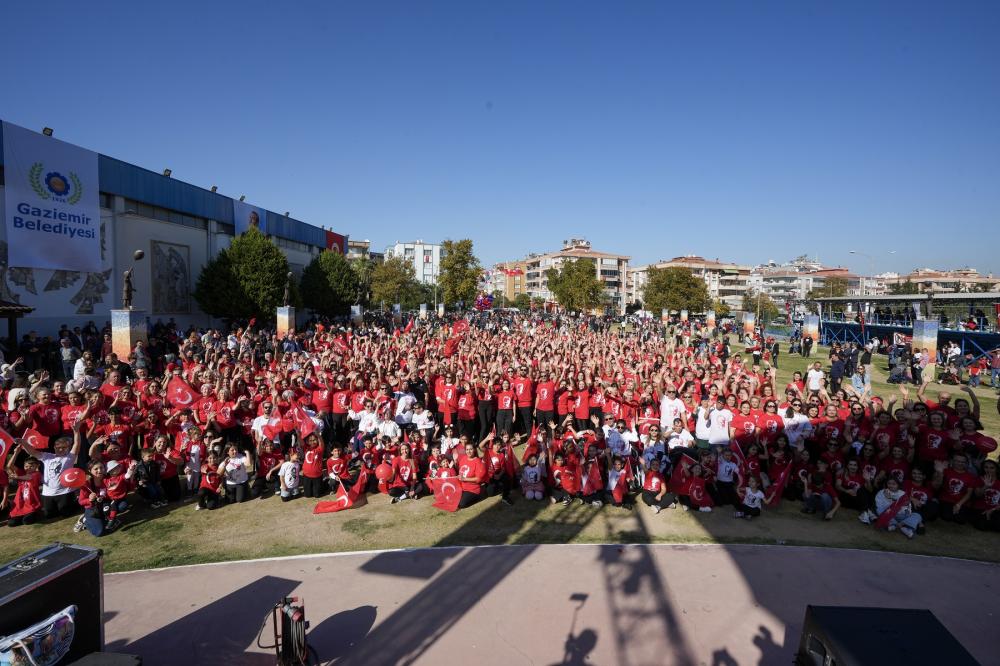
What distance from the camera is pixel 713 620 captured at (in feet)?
17.3

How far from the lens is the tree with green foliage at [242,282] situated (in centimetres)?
2816

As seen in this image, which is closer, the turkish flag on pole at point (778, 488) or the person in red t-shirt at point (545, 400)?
the turkish flag on pole at point (778, 488)

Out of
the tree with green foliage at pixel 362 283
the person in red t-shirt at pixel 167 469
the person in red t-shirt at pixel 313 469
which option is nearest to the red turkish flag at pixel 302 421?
the person in red t-shirt at pixel 313 469

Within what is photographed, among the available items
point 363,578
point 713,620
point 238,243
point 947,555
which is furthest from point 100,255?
point 947,555

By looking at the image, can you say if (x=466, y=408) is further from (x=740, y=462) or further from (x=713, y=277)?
(x=713, y=277)

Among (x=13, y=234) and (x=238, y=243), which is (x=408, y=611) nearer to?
(x=13, y=234)

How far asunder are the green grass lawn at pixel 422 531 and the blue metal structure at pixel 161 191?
19038mm

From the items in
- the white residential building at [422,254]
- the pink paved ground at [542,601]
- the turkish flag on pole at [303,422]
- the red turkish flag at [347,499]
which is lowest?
the pink paved ground at [542,601]

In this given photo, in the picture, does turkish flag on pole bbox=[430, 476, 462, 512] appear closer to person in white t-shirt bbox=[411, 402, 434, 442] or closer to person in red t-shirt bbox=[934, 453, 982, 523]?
person in white t-shirt bbox=[411, 402, 434, 442]

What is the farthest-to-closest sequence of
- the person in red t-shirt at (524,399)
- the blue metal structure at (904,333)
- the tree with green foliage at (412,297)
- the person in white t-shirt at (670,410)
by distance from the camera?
the tree with green foliage at (412,297) < the blue metal structure at (904,333) < the person in red t-shirt at (524,399) < the person in white t-shirt at (670,410)

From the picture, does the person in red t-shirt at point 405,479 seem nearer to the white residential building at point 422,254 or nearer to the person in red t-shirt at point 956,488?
the person in red t-shirt at point 956,488

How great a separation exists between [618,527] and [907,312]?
39.8 meters

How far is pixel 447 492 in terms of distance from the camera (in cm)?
825

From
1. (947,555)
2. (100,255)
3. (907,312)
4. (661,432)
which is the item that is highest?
(100,255)
